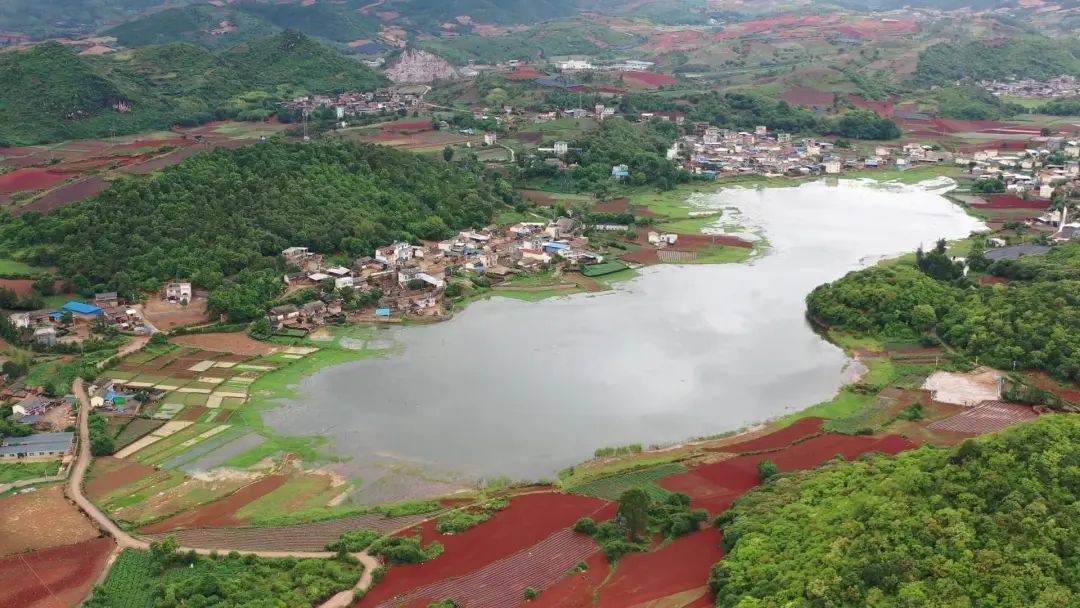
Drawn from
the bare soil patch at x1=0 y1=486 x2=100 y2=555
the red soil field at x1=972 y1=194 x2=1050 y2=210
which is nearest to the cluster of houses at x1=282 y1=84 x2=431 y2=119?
the red soil field at x1=972 y1=194 x2=1050 y2=210

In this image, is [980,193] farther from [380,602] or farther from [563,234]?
[380,602]

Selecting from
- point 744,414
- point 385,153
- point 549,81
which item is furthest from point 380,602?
point 549,81

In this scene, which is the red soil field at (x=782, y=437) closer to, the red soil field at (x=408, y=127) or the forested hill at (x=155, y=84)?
the red soil field at (x=408, y=127)

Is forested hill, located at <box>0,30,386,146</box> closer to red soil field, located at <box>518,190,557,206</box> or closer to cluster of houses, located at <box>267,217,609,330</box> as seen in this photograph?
red soil field, located at <box>518,190,557,206</box>

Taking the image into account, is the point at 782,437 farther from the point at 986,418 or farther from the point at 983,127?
the point at 983,127

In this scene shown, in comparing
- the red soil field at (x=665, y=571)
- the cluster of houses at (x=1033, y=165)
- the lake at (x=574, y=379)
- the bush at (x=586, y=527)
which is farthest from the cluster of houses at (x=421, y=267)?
the cluster of houses at (x=1033, y=165)
